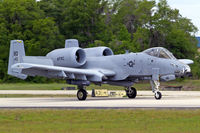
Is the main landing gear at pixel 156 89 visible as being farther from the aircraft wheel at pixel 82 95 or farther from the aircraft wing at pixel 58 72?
the aircraft wheel at pixel 82 95

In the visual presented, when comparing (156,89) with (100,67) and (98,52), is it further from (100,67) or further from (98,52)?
(98,52)

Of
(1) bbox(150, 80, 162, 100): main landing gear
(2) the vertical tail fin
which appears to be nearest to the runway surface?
(1) bbox(150, 80, 162, 100): main landing gear

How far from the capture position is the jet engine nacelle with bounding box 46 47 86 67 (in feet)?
104

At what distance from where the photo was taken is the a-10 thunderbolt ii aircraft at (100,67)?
95.8ft

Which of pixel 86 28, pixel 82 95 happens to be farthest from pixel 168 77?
pixel 86 28

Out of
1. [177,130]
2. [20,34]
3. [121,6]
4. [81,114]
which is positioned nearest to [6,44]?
[20,34]

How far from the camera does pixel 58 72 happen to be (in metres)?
29.2

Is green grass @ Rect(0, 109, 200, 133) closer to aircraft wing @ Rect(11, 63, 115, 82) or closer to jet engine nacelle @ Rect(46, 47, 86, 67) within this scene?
aircraft wing @ Rect(11, 63, 115, 82)

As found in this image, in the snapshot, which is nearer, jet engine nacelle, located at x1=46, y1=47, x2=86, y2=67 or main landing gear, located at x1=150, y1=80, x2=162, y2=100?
main landing gear, located at x1=150, y1=80, x2=162, y2=100

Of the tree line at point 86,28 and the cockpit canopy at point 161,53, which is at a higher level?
the tree line at point 86,28

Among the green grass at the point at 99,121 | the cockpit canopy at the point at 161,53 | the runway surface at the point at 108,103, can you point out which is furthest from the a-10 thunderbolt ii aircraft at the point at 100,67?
the green grass at the point at 99,121

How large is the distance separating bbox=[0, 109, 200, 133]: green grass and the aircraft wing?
805cm

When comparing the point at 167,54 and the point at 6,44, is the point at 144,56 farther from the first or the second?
the point at 6,44

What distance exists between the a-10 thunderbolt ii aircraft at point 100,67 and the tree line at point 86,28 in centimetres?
3523
